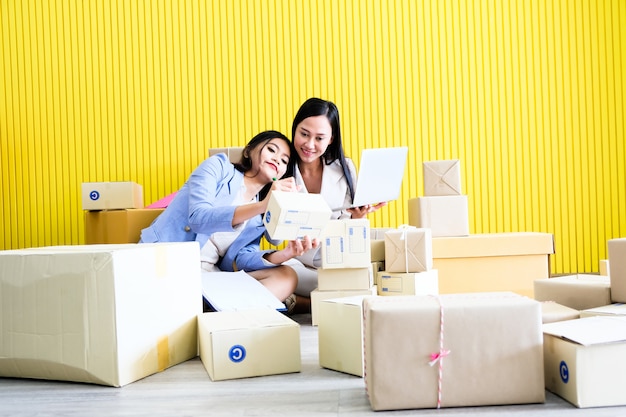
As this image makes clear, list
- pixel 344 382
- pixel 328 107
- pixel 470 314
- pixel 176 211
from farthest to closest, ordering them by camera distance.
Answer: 1. pixel 328 107
2. pixel 176 211
3. pixel 344 382
4. pixel 470 314

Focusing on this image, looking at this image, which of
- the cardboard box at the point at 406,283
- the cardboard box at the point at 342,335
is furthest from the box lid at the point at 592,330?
the cardboard box at the point at 406,283

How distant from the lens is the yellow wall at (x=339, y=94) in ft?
15.4

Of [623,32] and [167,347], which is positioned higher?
[623,32]

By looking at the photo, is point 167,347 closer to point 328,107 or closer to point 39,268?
point 39,268

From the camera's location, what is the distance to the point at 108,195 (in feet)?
12.2

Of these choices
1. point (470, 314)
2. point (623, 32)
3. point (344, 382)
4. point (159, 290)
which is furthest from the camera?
point (623, 32)

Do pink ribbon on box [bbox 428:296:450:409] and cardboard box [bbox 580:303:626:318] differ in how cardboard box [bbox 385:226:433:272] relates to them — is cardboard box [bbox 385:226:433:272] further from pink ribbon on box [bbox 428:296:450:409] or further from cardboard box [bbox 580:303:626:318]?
pink ribbon on box [bbox 428:296:450:409]

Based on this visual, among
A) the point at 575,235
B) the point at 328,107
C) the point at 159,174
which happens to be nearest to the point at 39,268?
the point at 328,107

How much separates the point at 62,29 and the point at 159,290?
3.87 m

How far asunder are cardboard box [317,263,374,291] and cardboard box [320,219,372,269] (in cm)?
4

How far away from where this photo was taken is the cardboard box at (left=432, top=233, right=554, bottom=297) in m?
3.25

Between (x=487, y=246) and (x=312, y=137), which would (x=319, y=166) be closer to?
(x=312, y=137)

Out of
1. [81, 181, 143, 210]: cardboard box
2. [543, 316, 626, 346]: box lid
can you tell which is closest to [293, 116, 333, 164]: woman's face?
[81, 181, 143, 210]: cardboard box

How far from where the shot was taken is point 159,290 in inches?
71.2
